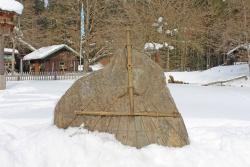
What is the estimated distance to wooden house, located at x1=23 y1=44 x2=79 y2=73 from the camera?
46.1 metres

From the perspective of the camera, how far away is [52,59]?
4822 cm

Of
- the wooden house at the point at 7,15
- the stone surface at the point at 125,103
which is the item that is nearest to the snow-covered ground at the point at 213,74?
the wooden house at the point at 7,15

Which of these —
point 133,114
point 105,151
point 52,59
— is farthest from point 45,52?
point 105,151

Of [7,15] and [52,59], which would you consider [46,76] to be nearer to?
[52,59]

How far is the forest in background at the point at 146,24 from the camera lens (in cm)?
3731

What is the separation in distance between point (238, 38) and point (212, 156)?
2862 centimetres

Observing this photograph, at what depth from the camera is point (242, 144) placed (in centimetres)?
648

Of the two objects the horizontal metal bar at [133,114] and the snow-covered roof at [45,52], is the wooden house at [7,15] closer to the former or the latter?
the horizontal metal bar at [133,114]

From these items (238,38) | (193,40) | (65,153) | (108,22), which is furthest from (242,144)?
(193,40)

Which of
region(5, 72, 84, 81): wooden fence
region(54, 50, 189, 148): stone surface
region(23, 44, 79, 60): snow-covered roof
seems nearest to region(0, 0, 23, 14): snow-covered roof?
region(54, 50, 189, 148): stone surface

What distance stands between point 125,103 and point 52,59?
4290 cm

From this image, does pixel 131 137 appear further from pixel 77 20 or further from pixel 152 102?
pixel 77 20

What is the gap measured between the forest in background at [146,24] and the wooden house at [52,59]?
132cm

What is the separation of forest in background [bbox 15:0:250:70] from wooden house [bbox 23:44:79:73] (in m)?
1.32
